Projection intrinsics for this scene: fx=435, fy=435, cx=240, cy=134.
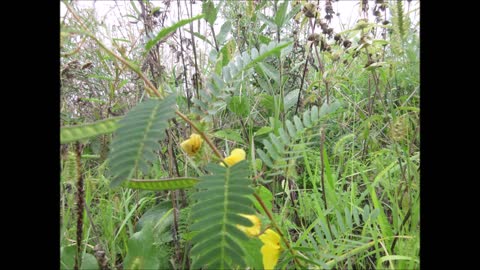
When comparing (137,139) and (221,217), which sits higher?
(137,139)

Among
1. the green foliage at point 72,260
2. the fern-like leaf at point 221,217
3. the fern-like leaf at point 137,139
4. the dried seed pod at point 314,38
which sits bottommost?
the green foliage at point 72,260

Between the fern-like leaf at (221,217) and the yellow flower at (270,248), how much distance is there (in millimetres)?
131

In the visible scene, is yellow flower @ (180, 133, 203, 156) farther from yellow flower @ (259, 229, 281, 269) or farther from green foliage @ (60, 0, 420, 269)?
yellow flower @ (259, 229, 281, 269)

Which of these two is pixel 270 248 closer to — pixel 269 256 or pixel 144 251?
pixel 269 256

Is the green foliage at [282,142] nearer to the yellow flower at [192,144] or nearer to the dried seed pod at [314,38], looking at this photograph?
the yellow flower at [192,144]

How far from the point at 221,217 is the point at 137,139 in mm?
149

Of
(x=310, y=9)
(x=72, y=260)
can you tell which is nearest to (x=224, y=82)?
(x=72, y=260)

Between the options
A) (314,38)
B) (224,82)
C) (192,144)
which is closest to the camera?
(192,144)

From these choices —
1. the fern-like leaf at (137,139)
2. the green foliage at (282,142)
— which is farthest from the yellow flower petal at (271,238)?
the fern-like leaf at (137,139)

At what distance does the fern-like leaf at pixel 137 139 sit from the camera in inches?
20.8

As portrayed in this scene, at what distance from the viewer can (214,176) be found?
60 centimetres

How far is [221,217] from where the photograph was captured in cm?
57

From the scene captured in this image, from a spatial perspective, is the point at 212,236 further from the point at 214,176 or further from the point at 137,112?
the point at 137,112
